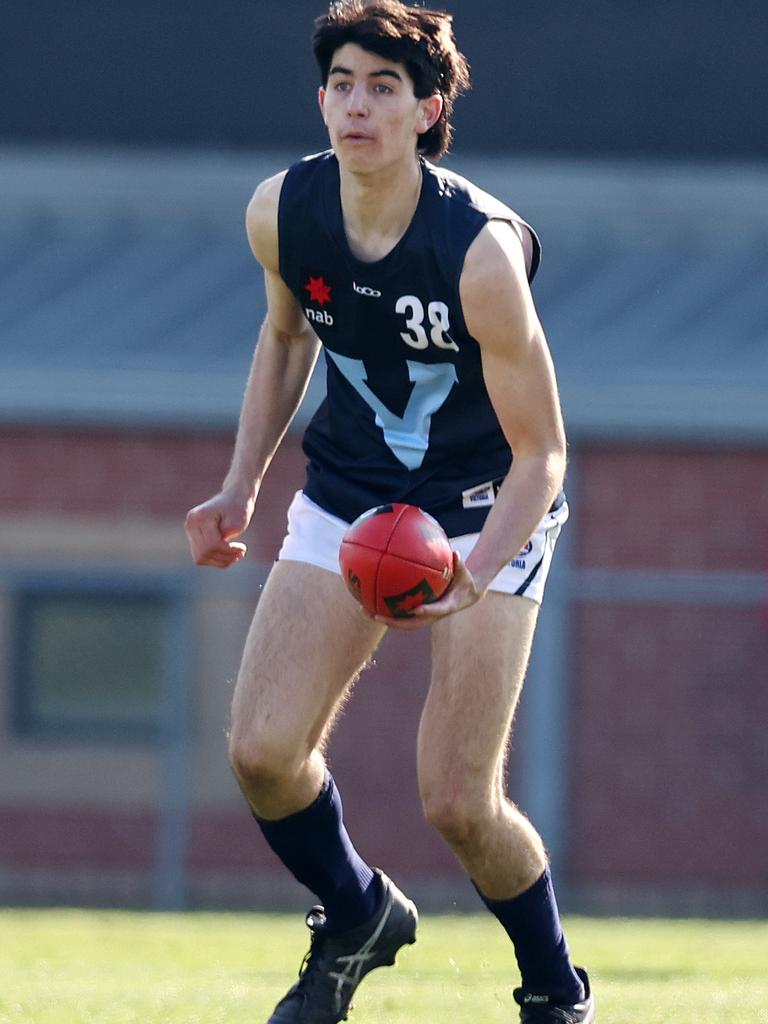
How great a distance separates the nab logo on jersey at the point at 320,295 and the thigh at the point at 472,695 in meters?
0.74

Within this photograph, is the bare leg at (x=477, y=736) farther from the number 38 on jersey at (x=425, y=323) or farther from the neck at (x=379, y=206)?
the neck at (x=379, y=206)

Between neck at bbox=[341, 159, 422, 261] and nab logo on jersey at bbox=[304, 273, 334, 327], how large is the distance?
0.37 feet

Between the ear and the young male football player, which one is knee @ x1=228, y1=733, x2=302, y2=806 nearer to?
the young male football player

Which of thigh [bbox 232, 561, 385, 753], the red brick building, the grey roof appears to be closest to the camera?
thigh [bbox 232, 561, 385, 753]

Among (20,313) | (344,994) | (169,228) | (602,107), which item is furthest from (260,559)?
(344,994)

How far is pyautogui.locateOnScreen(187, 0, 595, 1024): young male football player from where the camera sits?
15.8 ft

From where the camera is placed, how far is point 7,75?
18312 millimetres

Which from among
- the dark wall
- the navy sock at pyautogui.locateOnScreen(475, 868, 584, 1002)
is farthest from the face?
A: the dark wall

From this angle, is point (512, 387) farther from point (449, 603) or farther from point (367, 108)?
point (367, 108)

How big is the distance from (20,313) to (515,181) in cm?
412

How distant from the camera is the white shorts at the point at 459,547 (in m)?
5.07

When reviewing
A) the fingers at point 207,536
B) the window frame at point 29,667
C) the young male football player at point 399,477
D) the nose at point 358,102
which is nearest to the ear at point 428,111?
the young male football player at point 399,477

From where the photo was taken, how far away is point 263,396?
17.6 ft

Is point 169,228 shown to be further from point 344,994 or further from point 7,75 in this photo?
point 344,994
